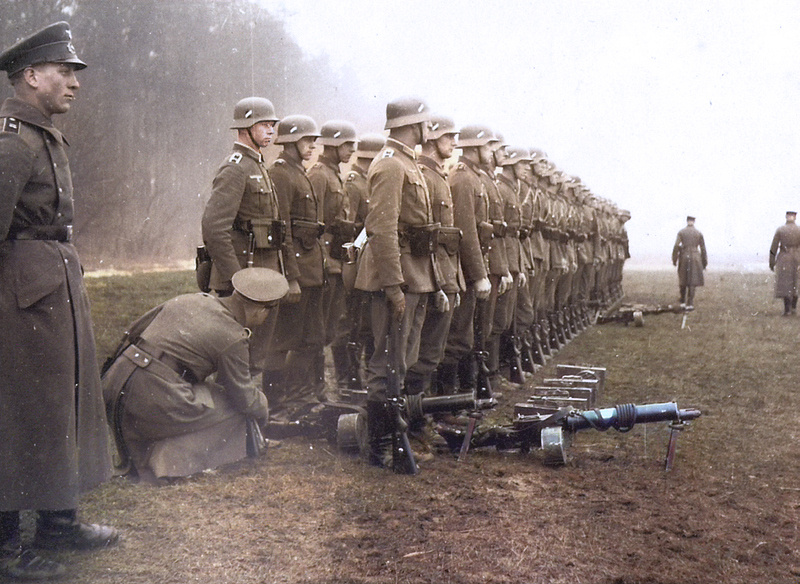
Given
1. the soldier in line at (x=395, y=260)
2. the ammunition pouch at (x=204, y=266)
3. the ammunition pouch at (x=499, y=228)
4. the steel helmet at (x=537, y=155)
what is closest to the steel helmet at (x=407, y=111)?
the soldier in line at (x=395, y=260)

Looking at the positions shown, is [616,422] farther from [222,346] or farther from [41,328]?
[41,328]

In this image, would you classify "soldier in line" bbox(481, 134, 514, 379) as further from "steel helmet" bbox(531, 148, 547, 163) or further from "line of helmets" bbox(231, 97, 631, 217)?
"steel helmet" bbox(531, 148, 547, 163)

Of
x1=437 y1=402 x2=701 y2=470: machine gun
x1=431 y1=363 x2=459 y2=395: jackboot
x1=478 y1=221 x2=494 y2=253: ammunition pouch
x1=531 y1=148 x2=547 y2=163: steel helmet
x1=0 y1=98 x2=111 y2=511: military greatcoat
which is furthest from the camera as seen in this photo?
x1=531 y1=148 x2=547 y2=163: steel helmet

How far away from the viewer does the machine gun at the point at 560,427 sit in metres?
4.95

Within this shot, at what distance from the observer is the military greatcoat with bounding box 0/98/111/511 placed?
323 cm

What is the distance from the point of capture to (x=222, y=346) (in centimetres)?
465

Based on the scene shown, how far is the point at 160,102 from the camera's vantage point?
9.24 meters

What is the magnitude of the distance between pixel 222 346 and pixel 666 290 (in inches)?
888

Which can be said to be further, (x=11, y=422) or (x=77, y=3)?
(x=77, y=3)

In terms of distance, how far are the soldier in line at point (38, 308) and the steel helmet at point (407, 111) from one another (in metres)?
2.27

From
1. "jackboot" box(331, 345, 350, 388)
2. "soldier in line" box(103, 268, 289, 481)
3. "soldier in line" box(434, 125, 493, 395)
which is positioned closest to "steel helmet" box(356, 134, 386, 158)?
"soldier in line" box(434, 125, 493, 395)

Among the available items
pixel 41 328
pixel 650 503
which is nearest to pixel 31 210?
pixel 41 328

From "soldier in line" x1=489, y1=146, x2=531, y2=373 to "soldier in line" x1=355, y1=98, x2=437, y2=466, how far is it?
2730 millimetres

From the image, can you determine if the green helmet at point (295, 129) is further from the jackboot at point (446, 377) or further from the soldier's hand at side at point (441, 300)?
the jackboot at point (446, 377)
